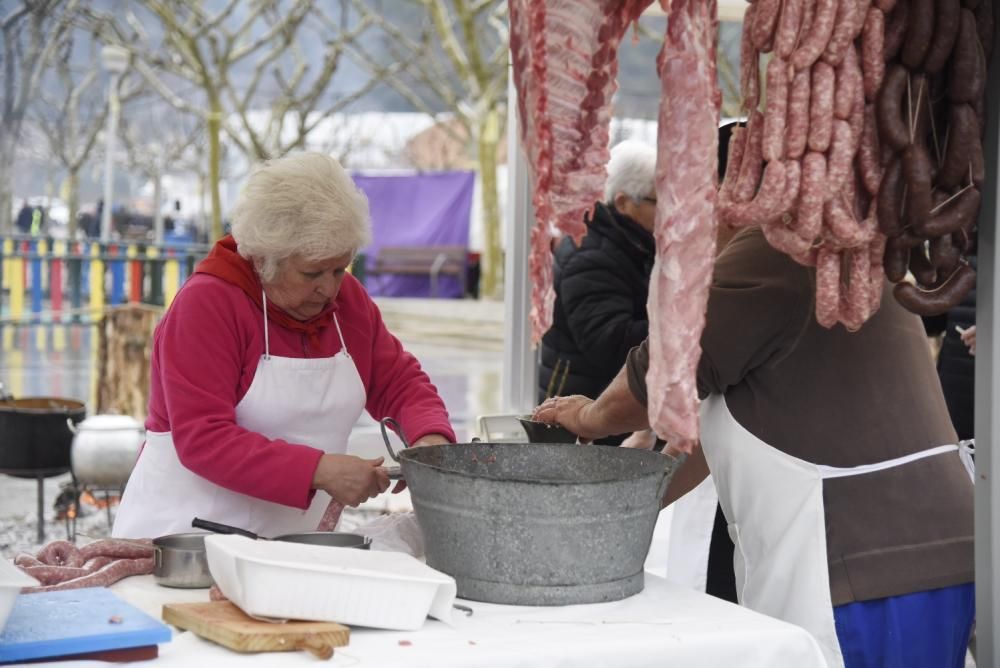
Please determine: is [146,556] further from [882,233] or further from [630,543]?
[882,233]

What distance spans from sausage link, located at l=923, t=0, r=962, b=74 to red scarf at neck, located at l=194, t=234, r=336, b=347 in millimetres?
1702

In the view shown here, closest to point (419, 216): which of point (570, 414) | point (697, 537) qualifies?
point (697, 537)

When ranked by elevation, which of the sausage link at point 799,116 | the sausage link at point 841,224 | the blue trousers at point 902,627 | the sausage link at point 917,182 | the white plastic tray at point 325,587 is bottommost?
the blue trousers at point 902,627

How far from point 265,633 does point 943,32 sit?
153cm

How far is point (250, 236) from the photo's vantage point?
288 centimetres

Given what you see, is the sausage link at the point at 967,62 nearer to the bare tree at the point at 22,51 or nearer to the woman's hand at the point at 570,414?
the woman's hand at the point at 570,414

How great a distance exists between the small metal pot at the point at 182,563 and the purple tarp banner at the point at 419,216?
23415 millimetres

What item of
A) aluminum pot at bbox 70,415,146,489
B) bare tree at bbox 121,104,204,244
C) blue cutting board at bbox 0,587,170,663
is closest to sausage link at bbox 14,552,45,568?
blue cutting board at bbox 0,587,170,663

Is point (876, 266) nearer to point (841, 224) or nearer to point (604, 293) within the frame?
point (841, 224)

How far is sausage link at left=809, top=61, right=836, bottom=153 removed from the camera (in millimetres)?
1993

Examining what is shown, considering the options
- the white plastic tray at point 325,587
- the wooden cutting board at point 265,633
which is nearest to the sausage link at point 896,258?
the white plastic tray at point 325,587

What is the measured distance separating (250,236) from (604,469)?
111 centimetres

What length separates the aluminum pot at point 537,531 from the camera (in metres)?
2.02

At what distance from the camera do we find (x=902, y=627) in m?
2.47
